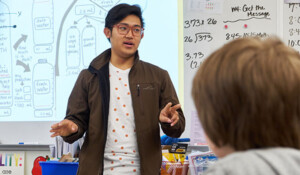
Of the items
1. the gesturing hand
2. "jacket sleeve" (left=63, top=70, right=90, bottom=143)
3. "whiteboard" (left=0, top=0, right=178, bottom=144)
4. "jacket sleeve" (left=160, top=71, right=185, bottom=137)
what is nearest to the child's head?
the gesturing hand

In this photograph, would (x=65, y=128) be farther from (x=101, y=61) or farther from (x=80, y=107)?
(x=101, y=61)

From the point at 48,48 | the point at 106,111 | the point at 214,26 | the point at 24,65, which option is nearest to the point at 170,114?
the point at 106,111

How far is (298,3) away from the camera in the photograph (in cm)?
253

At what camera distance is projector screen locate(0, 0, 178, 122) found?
2.82 meters

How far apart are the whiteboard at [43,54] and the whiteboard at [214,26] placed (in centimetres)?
31

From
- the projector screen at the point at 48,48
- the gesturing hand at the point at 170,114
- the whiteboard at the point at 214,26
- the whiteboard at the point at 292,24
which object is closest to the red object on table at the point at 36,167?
the projector screen at the point at 48,48

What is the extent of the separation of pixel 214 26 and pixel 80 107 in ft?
4.05

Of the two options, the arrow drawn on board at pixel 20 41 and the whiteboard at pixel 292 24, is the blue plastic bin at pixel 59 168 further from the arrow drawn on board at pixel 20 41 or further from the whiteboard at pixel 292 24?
the whiteboard at pixel 292 24

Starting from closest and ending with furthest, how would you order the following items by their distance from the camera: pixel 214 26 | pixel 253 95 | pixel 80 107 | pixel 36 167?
1. pixel 253 95
2. pixel 80 107
3. pixel 214 26
4. pixel 36 167

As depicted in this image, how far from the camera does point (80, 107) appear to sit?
5.92 feet

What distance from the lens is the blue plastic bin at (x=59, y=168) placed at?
8.11 feet

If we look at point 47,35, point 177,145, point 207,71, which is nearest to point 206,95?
point 207,71

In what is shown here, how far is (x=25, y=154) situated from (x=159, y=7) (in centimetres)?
155

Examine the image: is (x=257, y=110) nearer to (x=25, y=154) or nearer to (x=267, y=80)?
(x=267, y=80)
